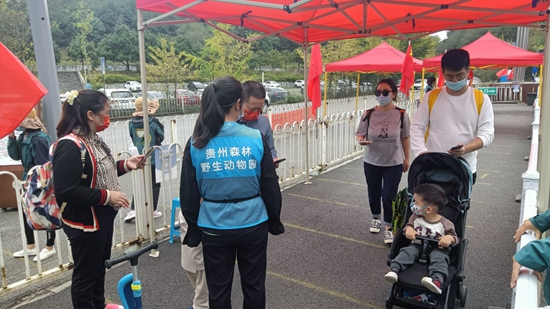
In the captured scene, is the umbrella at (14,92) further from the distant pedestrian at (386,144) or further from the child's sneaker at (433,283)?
the distant pedestrian at (386,144)

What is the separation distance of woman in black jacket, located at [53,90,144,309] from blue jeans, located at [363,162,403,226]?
2.85m

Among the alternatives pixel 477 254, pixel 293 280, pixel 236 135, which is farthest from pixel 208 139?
pixel 477 254

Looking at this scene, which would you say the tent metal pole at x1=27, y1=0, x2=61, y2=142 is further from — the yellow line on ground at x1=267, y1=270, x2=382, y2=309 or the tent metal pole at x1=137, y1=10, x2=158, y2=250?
the yellow line on ground at x1=267, y1=270, x2=382, y2=309

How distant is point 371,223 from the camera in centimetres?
525

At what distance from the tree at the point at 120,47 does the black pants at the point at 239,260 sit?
49.7 metres

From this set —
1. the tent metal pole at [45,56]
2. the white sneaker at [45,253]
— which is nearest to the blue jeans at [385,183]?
the tent metal pole at [45,56]

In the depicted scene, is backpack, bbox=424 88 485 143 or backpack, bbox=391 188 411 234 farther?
backpack, bbox=391 188 411 234

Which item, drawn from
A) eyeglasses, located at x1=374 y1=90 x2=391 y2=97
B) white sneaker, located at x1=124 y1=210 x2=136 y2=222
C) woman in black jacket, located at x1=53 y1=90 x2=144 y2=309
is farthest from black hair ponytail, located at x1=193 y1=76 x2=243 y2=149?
white sneaker, located at x1=124 y1=210 x2=136 y2=222

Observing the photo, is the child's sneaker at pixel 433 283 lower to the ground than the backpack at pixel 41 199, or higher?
lower

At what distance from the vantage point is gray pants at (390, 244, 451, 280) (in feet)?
8.78

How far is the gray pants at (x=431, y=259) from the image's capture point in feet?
8.78

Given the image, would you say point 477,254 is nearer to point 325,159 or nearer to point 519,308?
point 519,308

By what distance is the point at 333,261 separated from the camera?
419 cm

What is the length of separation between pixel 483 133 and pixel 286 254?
7.76 ft
